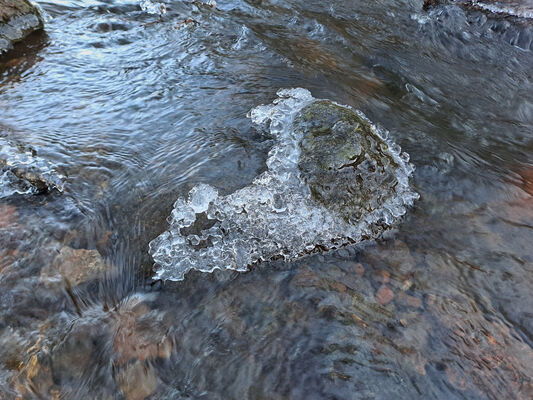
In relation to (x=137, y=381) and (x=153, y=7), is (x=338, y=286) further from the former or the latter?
(x=153, y=7)

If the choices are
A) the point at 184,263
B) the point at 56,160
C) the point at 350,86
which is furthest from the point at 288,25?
the point at 184,263

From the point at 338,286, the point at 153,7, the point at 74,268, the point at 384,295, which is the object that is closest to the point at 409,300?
the point at 384,295

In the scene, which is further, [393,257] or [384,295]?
[393,257]

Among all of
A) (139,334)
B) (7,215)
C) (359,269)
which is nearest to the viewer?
(139,334)

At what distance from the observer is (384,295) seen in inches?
118

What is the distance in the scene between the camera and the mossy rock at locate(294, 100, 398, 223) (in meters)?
3.53

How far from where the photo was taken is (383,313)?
2.88 m

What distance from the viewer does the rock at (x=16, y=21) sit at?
6.18 metres

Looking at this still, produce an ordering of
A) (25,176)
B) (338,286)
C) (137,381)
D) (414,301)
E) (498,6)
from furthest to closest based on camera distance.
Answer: (498,6)
(25,176)
(338,286)
(414,301)
(137,381)

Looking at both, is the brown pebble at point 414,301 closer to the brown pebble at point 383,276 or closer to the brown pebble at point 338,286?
the brown pebble at point 383,276

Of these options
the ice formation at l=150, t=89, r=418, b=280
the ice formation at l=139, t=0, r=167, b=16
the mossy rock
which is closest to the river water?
the ice formation at l=150, t=89, r=418, b=280

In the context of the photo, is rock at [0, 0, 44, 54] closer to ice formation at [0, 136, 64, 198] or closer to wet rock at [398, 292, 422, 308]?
ice formation at [0, 136, 64, 198]

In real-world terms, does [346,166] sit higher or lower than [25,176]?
higher

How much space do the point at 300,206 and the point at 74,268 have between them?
201 cm
